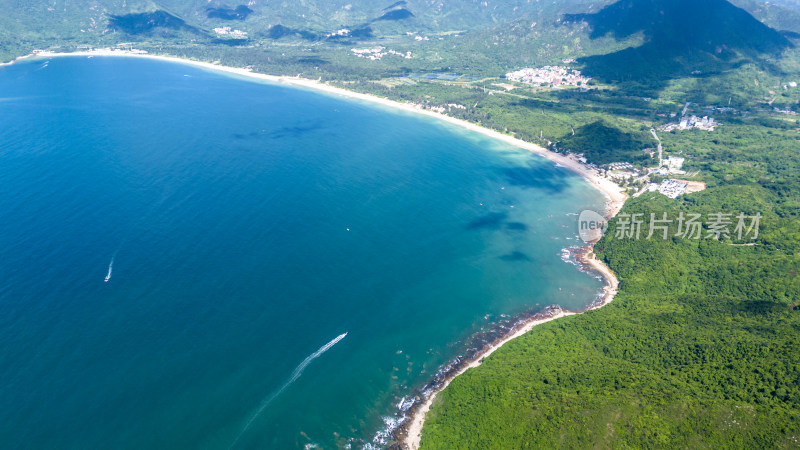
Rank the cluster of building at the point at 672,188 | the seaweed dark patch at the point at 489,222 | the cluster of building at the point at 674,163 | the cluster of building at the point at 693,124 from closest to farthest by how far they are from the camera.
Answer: the seaweed dark patch at the point at 489,222
the cluster of building at the point at 672,188
the cluster of building at the point at 674,163
the cluster of building at the point at 693,124

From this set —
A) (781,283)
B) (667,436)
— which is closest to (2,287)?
(667,436)

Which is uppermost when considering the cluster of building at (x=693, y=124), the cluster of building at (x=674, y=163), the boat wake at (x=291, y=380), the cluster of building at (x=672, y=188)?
the cluster of building at (x=693, y=124)

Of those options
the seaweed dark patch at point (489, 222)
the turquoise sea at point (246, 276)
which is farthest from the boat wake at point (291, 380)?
the seaweed dark patch at point (489, 222)

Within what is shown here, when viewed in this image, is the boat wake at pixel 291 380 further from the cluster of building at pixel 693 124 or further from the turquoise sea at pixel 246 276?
the cluster of building at pixel 693 124

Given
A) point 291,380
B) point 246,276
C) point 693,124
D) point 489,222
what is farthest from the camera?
point 693,124

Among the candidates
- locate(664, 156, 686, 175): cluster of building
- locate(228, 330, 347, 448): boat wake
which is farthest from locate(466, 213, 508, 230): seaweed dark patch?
locate(664, 156, 686, 175): cluster of building

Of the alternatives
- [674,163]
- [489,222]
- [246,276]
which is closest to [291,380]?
[246,276]

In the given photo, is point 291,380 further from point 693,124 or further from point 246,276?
point 693,124

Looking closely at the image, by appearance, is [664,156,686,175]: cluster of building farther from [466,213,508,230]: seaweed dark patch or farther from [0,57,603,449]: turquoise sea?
[466,213,508,230]: seaweed dark patch

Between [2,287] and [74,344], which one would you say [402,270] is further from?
[2,287]
